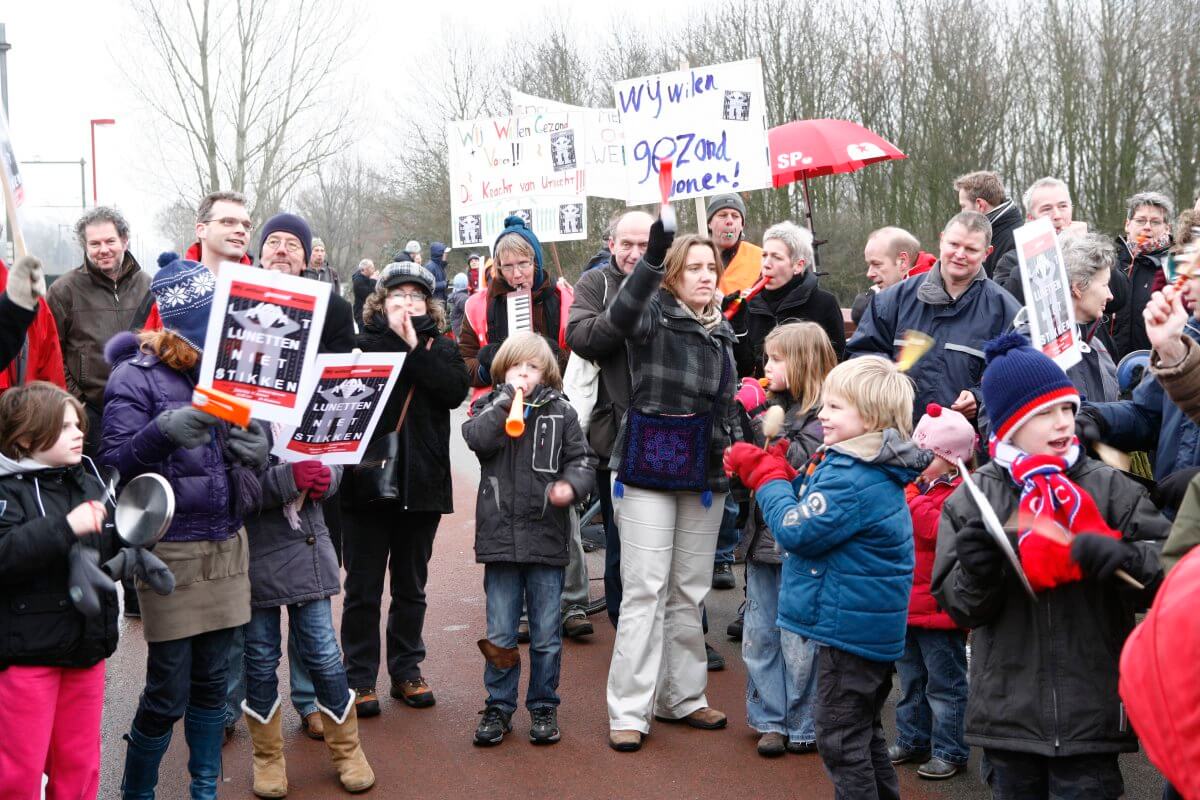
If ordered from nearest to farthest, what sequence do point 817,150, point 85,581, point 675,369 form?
point 85,581 → point 675,369 → point 817,150

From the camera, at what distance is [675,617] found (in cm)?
550

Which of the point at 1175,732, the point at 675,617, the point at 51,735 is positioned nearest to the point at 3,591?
the point at 51,735

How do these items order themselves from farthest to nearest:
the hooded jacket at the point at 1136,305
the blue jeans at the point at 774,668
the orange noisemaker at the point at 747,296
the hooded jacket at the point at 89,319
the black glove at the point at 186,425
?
the hooded jacket at the point at 1136,305
the hooded jacket at the point at 89,319
the orange noisemaker at the point at 747,296
the blue jeans at the point at 774,668
the black glove at the point at 186,425

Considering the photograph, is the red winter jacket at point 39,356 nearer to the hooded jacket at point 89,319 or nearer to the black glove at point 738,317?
the hooded jacket at point 89,319

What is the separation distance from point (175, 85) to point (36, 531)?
84.2 ft

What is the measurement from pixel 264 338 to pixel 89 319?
3.58m

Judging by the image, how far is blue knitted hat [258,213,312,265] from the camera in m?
5.34

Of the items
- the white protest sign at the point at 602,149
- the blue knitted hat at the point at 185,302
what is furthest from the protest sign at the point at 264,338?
the white protest sign at the point at 602,149

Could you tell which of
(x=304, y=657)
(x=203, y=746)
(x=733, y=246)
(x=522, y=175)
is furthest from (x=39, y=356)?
(x=522, y=175)

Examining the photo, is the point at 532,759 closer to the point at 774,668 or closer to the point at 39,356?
the point at 774,668

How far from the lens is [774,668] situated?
5.32 m

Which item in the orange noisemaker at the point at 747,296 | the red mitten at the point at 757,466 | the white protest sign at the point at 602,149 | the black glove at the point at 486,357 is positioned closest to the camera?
the red mitten at the point at 757,466

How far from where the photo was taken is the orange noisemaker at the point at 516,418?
5.24m

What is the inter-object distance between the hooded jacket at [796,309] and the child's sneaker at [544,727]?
2.24 m
